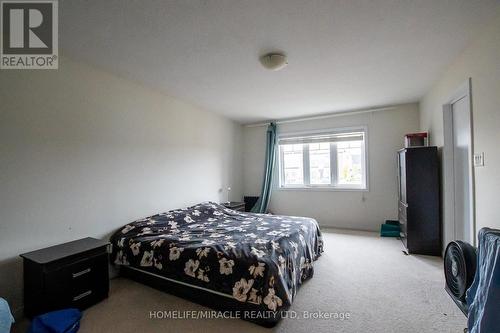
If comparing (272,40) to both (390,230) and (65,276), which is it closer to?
(65,276)

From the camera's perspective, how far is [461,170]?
107 inches

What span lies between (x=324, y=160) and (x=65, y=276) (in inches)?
175

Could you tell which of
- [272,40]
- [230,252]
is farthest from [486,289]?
[272,40]

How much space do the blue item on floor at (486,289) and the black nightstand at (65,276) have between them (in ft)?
9.22

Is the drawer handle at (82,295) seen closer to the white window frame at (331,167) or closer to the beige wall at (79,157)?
the beige wall at (79,157)

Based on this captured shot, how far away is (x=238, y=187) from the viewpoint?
537 centimetres

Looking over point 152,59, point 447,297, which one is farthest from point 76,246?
point 447,297

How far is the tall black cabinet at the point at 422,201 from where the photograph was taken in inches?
124

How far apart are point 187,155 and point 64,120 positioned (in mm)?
1768

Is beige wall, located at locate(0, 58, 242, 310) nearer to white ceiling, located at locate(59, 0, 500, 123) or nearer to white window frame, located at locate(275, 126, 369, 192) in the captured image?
white ceiling, located at locate(59, 0, 500, 123)

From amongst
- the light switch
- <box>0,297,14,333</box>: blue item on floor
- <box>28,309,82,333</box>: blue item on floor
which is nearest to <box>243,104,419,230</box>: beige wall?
the light switch

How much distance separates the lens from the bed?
1.81m

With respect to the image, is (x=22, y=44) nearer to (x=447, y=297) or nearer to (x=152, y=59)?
(x=152, y=59)

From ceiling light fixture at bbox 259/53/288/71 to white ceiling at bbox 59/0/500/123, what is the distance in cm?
9
